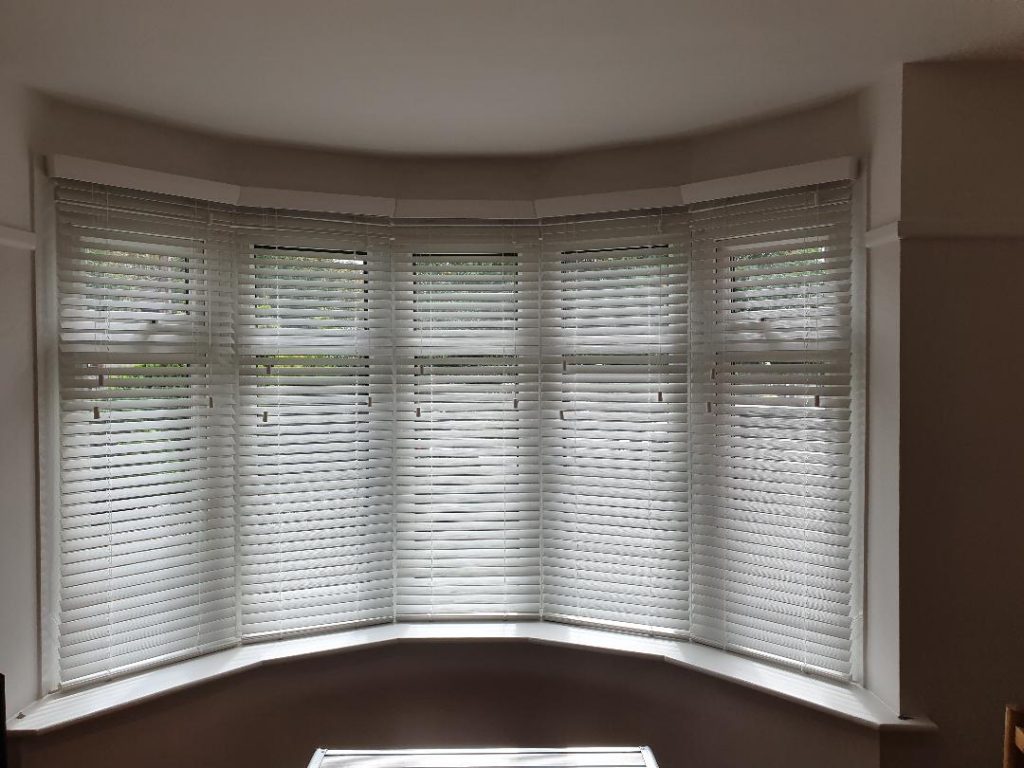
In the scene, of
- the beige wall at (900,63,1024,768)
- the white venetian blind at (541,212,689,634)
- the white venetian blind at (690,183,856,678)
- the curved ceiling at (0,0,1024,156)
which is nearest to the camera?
the curved ceiling at (0,0,1024,156)

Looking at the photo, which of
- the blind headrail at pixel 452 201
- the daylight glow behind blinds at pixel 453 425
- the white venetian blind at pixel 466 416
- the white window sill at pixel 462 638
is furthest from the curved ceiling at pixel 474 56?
the white window sill at pixel 462 638

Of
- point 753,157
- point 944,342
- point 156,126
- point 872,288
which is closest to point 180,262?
point 156,126

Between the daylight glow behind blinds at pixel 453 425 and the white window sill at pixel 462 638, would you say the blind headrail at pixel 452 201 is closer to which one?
the daylight glow behind blinds at pixel 453 425

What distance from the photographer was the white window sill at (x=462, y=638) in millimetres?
2174

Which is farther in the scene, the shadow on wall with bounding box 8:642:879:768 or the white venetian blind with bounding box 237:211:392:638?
the white venetian blind with bounding box 237:211:392:638

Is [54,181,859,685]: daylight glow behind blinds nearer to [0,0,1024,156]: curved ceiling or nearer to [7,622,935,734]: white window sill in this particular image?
[7,622,935,734]: white window sill

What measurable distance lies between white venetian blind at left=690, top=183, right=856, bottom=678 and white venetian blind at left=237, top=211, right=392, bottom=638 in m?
1.33

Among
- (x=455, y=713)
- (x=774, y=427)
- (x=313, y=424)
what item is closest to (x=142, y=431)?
(x=313, y=424)

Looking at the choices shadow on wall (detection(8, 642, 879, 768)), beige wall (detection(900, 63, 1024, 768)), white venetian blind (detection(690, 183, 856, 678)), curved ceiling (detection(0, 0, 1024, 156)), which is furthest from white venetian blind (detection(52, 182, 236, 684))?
beige wall (detection(900, 63, 1024, 768))

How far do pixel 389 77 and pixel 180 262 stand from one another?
1.14m

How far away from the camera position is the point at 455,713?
2.85 metres

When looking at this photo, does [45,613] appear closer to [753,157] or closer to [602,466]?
[602,466]

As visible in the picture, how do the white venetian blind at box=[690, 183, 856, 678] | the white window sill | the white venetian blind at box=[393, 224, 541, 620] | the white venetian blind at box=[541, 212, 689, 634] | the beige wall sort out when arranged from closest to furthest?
the beige wall, the white window sill, the white venetian blind at box=[690, 183, 856, 678], the white venetian blind at box=[541, 212, 689, 634], the white venetian blind at box=[393, 224, 541, 620]

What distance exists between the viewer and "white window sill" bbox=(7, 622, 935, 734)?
7.13 ft
